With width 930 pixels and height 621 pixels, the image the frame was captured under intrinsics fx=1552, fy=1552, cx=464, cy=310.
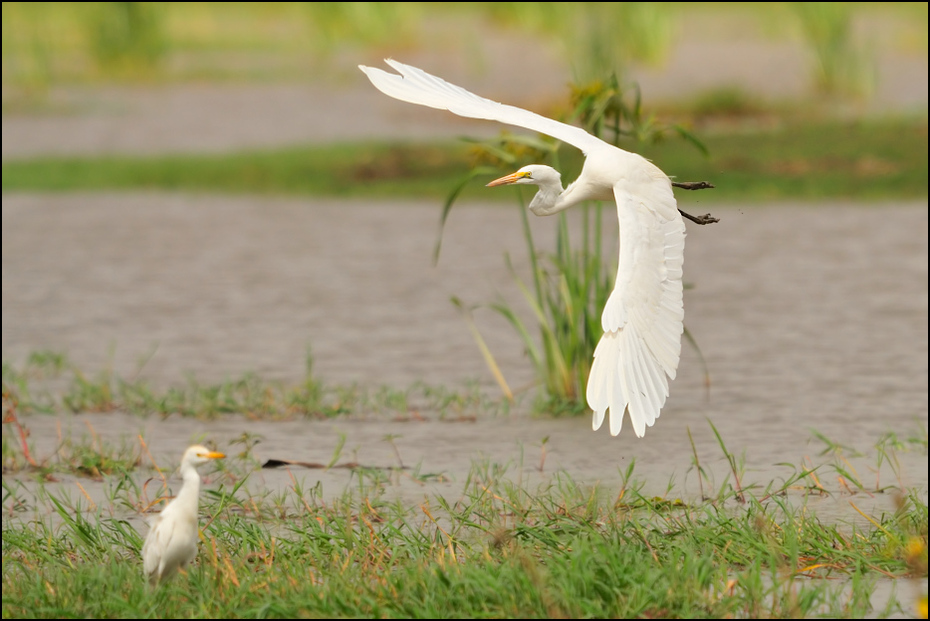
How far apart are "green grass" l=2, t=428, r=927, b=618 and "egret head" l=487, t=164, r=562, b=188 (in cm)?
106

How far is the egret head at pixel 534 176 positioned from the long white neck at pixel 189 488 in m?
1.63

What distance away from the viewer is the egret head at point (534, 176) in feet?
17.4

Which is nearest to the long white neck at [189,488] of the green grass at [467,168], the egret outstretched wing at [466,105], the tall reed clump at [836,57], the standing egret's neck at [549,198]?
the egret outstretched wing at [466,105]

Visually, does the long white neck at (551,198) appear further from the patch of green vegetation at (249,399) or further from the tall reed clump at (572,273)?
the patch of green vegetation at (249,399)

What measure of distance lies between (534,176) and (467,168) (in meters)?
11.2

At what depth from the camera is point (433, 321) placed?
33.1ft

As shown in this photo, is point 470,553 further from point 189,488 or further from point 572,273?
point 572,273

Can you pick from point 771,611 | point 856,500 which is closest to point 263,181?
point 856,500

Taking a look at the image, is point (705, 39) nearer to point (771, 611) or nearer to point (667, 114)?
point (667, 114)

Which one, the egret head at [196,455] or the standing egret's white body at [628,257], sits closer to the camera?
the egret head at [196,455]

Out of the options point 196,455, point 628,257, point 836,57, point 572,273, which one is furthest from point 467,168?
point 196,455

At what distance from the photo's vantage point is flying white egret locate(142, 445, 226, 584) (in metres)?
4.07

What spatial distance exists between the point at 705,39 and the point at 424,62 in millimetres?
7229

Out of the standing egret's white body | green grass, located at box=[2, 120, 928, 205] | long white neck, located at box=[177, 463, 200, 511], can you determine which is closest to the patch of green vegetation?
the standing egret's white body
